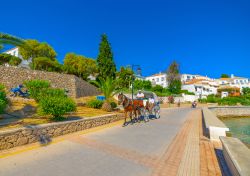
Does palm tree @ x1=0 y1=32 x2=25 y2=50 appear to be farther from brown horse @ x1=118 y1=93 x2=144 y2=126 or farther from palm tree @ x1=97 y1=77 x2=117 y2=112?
palm tree @ x1=97 y1=77 x2=117 y2=112

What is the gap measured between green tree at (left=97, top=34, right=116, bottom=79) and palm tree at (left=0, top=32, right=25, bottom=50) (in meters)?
29.9

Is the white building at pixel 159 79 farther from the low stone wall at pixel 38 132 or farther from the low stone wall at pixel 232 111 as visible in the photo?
the low stone wall at pixel 38 132

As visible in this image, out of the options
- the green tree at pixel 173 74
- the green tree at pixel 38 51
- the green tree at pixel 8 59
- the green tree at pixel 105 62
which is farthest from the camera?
the green tree at pixel 173 74

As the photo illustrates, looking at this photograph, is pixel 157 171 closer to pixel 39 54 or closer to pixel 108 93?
pixel 108 93

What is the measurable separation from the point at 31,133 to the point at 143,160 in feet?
15.8

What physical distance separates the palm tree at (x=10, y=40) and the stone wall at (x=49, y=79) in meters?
13.4

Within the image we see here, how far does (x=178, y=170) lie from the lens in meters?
5.24

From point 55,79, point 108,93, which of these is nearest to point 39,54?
point 55,79

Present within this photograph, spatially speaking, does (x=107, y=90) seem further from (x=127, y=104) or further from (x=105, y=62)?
(x=105, y=62)

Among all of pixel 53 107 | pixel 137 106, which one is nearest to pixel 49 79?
pixel 137 106

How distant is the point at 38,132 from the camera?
7750 millimetres

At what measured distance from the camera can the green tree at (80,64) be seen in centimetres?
4346

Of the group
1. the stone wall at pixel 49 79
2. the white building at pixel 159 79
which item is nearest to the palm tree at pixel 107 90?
the stone wall at pixel 49 79

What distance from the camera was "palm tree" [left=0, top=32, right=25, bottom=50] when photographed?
10.0m
